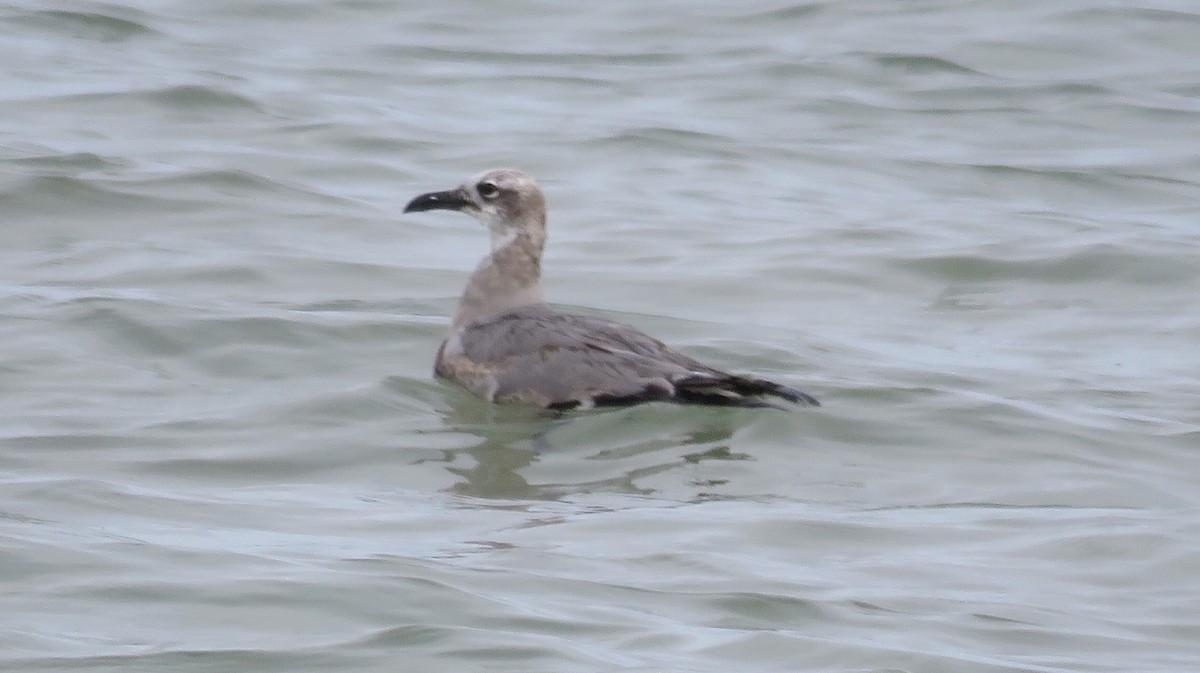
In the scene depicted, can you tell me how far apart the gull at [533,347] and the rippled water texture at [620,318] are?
15cm

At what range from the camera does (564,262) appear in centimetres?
1361

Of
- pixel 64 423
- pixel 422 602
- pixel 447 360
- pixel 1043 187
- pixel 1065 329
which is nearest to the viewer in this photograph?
pixel 422 602

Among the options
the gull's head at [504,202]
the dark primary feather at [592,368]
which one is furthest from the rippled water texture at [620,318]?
the gull's head at [504,202]

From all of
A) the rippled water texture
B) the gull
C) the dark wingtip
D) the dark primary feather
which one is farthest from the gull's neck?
the dark wingtip

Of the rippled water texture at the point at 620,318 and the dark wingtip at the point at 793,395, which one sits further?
the dark wingtip at the point at 793,395

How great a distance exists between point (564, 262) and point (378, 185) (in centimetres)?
231

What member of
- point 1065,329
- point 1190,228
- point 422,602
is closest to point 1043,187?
point 1190,228

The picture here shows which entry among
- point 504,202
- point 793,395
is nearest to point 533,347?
point 793,395

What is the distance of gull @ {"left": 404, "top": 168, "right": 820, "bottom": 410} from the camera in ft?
31.5

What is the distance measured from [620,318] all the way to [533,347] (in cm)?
212

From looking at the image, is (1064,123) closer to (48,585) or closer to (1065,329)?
(1065,329)

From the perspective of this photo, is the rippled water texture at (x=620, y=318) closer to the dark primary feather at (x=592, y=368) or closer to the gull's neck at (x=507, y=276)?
the dark primary feather at (x=592, y=368)

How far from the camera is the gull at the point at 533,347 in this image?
9609 mm

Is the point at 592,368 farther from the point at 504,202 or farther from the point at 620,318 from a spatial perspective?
the point at 620,318
